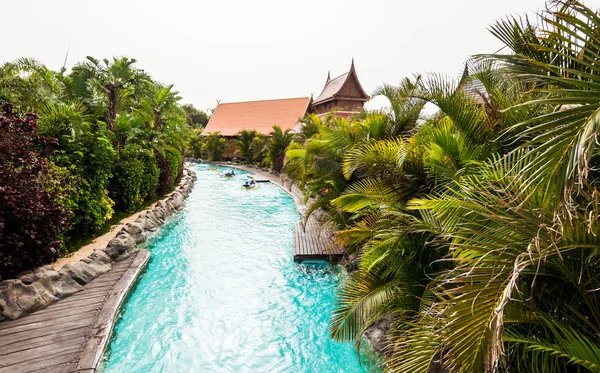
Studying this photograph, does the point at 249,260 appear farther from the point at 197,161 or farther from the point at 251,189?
the point at 197,161

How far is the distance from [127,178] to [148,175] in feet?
5.02

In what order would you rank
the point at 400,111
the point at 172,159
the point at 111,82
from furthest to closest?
the point at 172,159
the point at 111,82
the point at 400,111

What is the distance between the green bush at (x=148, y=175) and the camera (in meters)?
9.82

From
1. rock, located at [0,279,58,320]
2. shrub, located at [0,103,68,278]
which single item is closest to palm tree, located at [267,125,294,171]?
shrub, located at [0,103,68,278]

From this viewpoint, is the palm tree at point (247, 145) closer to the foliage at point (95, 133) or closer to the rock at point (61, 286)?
the foliage at point (95, 133)

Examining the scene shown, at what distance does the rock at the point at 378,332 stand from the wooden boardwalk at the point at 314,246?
257 centimetres

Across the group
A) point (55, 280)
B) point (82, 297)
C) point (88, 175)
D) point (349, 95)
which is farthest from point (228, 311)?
point (349, 95)

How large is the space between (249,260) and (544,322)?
6377 millimetres

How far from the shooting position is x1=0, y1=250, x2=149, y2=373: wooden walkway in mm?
3296

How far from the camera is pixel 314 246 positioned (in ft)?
24.7

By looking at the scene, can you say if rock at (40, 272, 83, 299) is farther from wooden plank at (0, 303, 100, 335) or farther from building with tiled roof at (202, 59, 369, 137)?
building with tiled roof at (202, 59, 369, 137)

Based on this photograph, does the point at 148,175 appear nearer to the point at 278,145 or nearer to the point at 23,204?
the point at 23,204

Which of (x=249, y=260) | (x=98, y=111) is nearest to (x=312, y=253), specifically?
(x=249, y=260)

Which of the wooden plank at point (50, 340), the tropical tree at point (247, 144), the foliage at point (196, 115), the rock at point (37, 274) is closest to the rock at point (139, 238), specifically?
the rock at point (37, 274)
